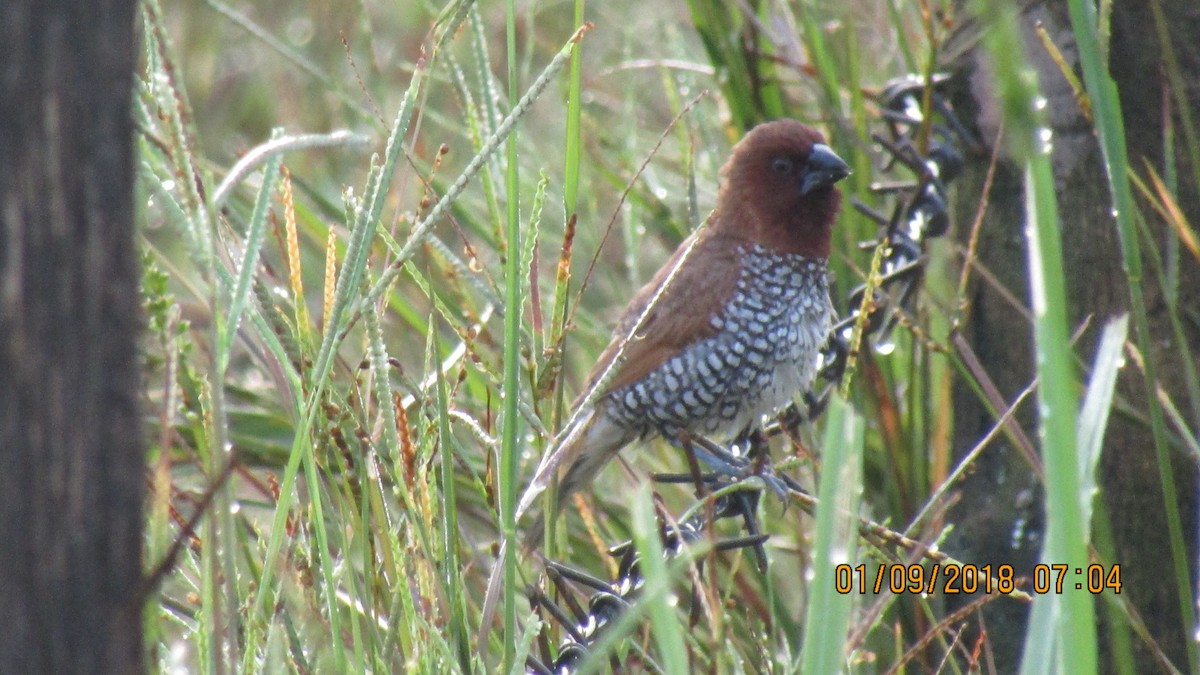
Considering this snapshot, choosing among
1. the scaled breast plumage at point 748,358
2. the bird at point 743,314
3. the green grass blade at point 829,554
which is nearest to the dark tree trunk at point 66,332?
the green grass blade at point 829,554

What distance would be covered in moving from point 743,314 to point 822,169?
0.38m

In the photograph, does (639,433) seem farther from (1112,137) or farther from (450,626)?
(1112,137)

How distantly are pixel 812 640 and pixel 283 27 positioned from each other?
6.13m

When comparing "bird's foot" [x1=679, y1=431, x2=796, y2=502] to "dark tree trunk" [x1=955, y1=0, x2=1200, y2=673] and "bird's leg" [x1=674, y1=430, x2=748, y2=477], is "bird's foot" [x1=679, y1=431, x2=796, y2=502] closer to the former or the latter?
"bird's leg" [x1=674, y1=430, x2=748, y2=477]

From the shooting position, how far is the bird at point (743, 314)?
296cm

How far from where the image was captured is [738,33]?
3.07 meters

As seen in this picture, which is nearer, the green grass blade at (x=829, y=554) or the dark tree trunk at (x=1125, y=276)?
the green grass blade at (x=829, y=554)

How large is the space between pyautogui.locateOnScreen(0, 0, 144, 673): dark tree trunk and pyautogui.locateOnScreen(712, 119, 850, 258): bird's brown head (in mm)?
2182

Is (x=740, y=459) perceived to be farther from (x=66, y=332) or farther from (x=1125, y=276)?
(x=66, y=332)

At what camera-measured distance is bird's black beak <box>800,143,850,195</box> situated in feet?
9.58

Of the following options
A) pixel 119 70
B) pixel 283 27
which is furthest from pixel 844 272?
pixel 283 27

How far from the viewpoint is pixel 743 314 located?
3.03 metres

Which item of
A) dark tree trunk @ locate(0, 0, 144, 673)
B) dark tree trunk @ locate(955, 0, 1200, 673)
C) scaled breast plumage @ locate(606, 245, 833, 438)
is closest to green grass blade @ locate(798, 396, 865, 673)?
dark tree trunk @ locate(0, 0, 144, 673)

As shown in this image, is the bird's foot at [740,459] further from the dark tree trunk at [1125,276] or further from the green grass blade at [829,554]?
the green grass blade at [829,554]
